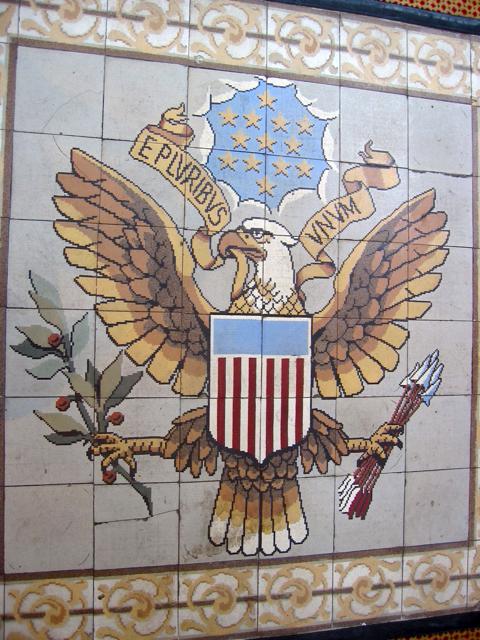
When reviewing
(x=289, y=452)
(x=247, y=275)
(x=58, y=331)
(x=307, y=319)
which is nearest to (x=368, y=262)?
(x=307, y=319)

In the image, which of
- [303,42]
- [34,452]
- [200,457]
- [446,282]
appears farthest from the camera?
[446,282]

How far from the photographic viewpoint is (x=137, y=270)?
6.12 feet

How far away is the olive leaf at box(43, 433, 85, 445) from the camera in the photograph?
5.90ft

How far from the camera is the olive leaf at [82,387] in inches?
71.6

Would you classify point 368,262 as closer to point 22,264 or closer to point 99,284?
point 99,284

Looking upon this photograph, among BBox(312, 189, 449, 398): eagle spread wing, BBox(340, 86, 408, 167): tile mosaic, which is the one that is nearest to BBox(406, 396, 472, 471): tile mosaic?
BBox(312, 189, 449, 398): eagle spread wing

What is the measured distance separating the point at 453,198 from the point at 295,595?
64.5 inches

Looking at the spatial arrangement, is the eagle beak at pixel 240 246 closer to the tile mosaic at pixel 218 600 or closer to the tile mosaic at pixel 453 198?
the tile mosaic at pixel 453 198

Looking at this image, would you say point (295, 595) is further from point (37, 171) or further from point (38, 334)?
point (37, 171)

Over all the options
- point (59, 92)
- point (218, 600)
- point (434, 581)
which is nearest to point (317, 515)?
point (218, 600)

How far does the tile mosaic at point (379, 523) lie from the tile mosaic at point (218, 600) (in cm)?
36

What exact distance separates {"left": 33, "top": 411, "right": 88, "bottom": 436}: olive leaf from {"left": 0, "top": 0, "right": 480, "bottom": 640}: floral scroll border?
1.63ft

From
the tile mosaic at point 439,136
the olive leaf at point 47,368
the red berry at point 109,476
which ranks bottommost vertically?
the red berry at point 109,476

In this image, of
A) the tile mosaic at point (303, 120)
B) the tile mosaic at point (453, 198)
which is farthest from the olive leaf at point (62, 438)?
the tile mosaic at point (453, 198)
